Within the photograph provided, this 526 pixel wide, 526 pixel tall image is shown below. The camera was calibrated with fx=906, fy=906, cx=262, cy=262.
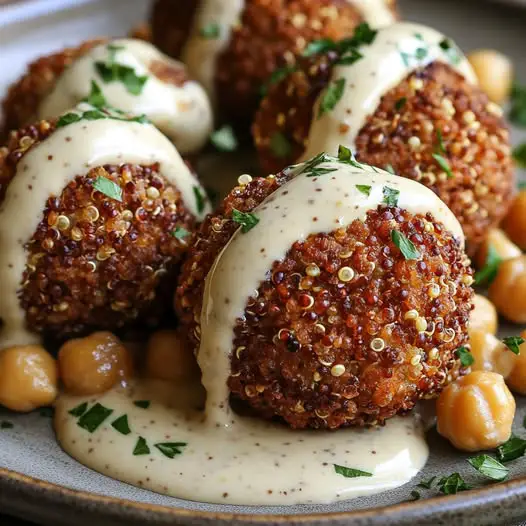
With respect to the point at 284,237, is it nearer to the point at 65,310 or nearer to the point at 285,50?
the point at 65,310

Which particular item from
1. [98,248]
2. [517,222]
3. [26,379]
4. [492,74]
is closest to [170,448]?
[26,379]

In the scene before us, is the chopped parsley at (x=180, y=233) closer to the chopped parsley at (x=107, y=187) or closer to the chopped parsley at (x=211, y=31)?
the chopped parsley at (x=107, y=187)

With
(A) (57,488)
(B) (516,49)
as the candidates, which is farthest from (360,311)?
(B) (516,49)

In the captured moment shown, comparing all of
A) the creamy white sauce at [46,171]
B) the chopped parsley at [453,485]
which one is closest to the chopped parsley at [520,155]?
the creamy white sauce at [46,171]

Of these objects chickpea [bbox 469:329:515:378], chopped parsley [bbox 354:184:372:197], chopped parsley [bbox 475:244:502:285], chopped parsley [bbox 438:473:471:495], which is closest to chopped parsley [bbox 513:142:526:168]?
chopped parsley [bbox 475:244:502:285]

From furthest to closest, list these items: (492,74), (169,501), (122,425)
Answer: (492,74), (122,425), (169,501)

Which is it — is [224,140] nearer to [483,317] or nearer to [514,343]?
[483,317]

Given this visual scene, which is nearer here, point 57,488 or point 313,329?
point 57,488
